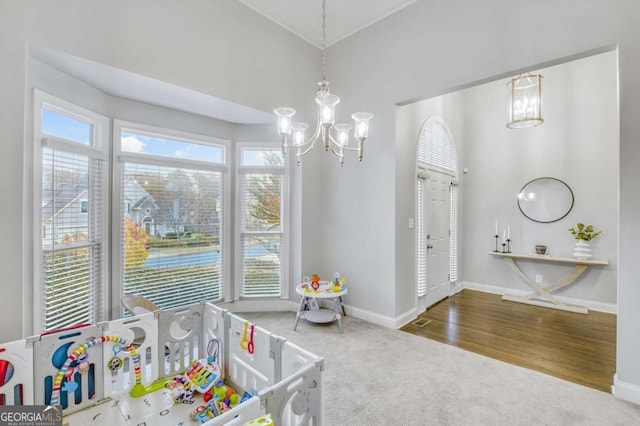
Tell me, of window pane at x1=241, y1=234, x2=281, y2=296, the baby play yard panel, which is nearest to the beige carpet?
the baby play yard panel

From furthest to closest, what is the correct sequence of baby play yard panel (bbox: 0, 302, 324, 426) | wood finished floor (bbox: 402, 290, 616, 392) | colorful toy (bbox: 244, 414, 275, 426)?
1. wood finished floor (bbox: 402, 290, 616, 392)
2. baby play yard panel (bbox: 0, 302, 324, 426)
3. colorful toy (bbox: 244, 414, 275, 426)

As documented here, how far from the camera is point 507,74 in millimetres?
2570

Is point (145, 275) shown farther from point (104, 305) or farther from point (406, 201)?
point (406, 201)

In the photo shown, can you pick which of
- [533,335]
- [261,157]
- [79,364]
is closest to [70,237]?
[79,364]

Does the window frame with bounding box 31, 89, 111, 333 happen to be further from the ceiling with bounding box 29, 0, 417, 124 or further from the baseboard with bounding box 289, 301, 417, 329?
the baseboard with bounding box 289, 301, 417, 329

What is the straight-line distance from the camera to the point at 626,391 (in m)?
2.08

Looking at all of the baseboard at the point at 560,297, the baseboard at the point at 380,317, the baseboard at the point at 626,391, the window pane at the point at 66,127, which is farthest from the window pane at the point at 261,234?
the baseboard at the point at 560,297

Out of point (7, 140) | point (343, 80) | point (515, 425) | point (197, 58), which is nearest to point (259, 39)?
point (197, 58)

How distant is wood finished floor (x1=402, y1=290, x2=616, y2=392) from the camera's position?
101 inches

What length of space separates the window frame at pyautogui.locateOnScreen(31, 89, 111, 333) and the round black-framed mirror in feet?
18.9

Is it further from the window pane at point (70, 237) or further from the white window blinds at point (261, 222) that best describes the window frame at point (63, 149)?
the white window blinds at point (261, 222)

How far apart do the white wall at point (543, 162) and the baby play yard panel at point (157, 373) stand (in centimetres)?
274

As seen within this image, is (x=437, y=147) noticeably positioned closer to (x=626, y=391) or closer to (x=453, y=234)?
(x=453, y=234)

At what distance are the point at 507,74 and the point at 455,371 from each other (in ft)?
8.68
